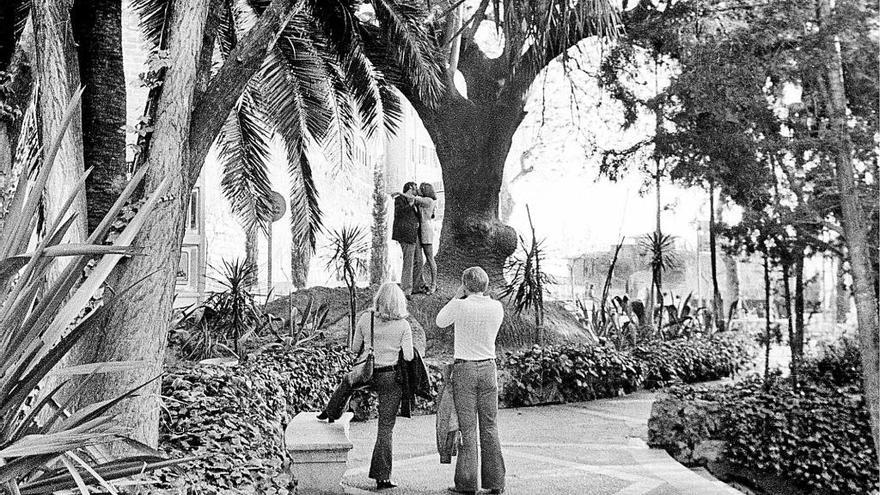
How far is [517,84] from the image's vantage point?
16.3 m

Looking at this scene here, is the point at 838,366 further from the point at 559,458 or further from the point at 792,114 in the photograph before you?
the point at 559,458

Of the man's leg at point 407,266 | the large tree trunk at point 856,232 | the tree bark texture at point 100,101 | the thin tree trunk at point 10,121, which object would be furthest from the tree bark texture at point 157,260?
the man's leg at point 407,266

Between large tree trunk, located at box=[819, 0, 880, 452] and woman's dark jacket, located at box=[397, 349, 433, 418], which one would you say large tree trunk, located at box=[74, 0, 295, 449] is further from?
large tree trunk, located at box=[819, 0, 880, 452]

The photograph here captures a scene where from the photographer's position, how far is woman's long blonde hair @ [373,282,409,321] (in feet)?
22.2

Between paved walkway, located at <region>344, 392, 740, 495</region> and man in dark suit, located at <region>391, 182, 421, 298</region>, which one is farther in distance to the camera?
man in dark suit, located at <region>391, 182, 421, 298</region>

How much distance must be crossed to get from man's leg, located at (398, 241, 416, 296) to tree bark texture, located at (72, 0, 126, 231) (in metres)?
8.60

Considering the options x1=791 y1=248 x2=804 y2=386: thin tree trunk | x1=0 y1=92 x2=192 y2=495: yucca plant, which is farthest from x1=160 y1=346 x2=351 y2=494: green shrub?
x1=791 y1=248 x2=804 y2=386: thin tree trunk

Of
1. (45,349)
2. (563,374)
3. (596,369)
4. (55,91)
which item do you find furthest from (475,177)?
(45,349)

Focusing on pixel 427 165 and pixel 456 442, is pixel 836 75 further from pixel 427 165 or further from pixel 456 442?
pixel 427 165

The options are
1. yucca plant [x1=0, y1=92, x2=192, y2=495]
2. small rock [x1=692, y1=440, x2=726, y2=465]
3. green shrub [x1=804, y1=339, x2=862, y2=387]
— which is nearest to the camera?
yucca plant [x1=0, y1=92, x2=192, y2=495]

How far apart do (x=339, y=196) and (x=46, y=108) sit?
2943cm

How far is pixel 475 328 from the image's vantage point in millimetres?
6555

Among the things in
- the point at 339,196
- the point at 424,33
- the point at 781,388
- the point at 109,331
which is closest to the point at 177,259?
the point at 109,331

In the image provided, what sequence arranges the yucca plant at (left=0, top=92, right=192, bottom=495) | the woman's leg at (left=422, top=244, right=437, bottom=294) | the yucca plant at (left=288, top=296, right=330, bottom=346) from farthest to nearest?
1. the woman's leg at (left=422, top=244, right=437, bottom=294)
2. the yucca plant at (left=288, top=296, right=330, bottom=346)
3. the yucca plant at (left=0, top=92, right=192, bottom=495)
